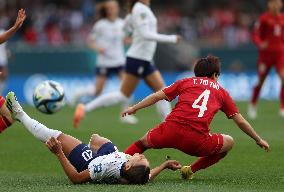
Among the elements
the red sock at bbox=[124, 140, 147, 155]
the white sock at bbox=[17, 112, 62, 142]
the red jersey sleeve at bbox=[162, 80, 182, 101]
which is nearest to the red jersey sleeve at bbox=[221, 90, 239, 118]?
the red jersey sleeve at bbox=[162, 80, 182, 101]

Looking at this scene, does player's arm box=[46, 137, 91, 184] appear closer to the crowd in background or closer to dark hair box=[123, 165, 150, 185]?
dark hair box=[123, 165, 150, 185]

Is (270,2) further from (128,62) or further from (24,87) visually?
(24,87)

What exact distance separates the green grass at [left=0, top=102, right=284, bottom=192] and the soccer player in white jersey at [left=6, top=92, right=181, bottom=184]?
12 cm

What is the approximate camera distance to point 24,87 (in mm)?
26547

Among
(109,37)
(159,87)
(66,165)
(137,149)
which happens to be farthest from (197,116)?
(109,37)

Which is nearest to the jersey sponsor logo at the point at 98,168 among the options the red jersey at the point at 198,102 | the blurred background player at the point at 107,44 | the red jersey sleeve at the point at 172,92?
the red jersey at the point at 198,102

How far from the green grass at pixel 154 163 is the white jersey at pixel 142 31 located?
1406 millimetres

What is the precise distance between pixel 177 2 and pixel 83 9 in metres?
3.99

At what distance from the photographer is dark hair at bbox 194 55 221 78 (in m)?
9.88

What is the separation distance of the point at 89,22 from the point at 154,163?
20.6m

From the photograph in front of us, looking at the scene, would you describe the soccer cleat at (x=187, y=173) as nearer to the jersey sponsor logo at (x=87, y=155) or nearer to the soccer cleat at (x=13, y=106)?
the jersey sponsor logo at (x=87, y=155)

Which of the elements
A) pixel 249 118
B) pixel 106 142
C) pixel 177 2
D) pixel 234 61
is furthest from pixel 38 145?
pixel 177 2

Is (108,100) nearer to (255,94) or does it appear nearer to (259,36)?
(259,36)

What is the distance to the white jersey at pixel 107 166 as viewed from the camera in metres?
9.12
